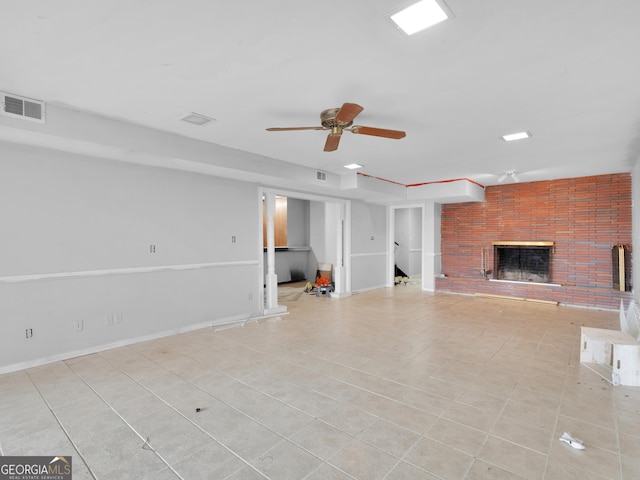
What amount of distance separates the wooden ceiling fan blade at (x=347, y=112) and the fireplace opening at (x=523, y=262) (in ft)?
20.7

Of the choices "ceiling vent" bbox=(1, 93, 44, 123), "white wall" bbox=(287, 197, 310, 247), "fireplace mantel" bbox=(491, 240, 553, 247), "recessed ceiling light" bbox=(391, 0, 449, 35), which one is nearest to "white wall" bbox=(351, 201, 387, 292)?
"white wall" bbox=(287, 197, 310, 247)

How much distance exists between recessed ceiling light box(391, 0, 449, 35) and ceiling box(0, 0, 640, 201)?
0.05m

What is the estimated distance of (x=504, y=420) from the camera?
250 centimetres

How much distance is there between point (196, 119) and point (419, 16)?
96.3 inches

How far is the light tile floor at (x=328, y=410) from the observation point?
2029mm

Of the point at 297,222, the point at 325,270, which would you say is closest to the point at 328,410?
the point at 325,270

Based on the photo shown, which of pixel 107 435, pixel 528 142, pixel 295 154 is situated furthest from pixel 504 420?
pixel 295 154

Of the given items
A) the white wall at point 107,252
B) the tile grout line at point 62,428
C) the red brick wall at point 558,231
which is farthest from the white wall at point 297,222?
the tile grout line at point 62,428

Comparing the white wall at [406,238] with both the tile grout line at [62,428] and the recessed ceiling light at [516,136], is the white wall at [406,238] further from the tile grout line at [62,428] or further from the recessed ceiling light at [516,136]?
the tile grout line at [62,428]

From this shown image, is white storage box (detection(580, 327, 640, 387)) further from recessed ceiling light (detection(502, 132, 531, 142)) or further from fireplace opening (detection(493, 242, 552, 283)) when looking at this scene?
fireplace opening (detection(493, 242, 552, 283))

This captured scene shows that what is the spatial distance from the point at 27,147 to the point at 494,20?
171 inches

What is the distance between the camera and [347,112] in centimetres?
280

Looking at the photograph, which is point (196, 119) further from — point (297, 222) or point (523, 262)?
point (523, 262)

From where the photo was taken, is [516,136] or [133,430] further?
[516,136]
